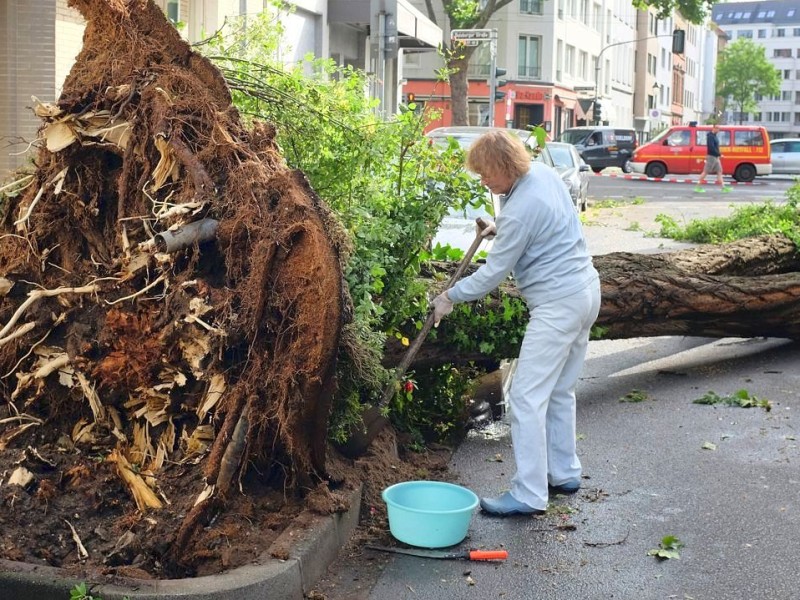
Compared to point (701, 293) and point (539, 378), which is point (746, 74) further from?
point (539, 378)

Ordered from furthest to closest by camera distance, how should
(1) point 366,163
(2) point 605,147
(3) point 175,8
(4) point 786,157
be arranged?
(2) point 605,147
(4) point 786,157
(3) point 175,8
(1) point 366,163

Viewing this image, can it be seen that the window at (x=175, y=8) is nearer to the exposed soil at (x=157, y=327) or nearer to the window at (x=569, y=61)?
the exposed soil at (x=157, y=327)

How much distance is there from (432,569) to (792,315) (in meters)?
5.51

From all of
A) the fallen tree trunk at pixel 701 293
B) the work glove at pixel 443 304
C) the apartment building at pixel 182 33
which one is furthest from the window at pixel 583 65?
the work glove at pixel 443 304

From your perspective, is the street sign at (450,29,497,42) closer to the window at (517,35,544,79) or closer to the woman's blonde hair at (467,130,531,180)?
the woman's blonde hair at (467,130,531,180)

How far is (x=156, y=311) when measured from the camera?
4566 mm

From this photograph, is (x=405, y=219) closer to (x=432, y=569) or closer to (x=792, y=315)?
(x=432, y=569)

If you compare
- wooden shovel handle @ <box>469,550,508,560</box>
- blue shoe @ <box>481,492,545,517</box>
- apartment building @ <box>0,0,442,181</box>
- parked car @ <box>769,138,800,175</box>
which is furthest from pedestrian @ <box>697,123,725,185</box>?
wooden shovel handle @ <box>469,550,508,560</box>

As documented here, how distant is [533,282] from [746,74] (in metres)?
114

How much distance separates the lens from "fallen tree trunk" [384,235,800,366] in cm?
781

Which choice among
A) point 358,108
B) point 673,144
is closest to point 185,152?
point 358,108

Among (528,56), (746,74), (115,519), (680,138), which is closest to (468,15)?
(680,138)

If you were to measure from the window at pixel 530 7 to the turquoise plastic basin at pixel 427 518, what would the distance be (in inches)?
2083

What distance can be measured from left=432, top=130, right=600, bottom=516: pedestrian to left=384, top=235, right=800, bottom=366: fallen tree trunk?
1.24 meters
